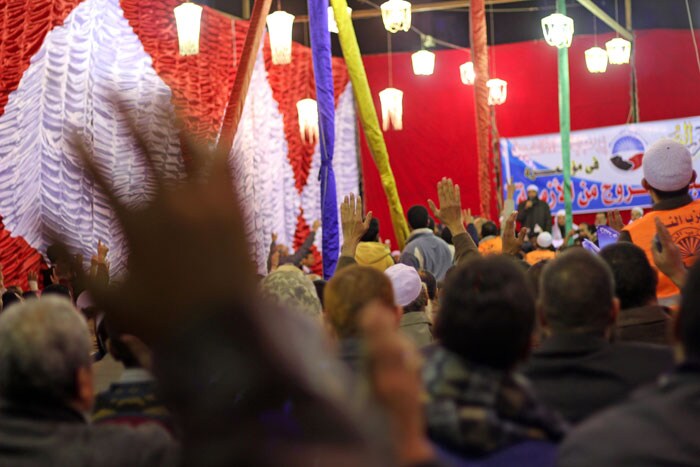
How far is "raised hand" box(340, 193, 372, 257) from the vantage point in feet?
14.2

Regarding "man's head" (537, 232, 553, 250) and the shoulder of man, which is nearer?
the shoulder of man

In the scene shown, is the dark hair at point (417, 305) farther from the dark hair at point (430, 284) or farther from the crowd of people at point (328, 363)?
the dark hair at point (430, 284)

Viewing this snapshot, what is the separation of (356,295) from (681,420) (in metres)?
0.94

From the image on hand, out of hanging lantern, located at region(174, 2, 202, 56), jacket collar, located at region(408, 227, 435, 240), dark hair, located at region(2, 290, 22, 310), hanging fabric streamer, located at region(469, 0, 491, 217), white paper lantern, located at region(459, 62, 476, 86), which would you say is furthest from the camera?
white paper lantern, located at region(459, 62, 476, 86)

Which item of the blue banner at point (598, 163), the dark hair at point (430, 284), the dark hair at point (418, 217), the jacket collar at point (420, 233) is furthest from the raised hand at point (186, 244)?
the blue banner at point (598, 163)

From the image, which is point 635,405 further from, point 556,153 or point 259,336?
point 556,153

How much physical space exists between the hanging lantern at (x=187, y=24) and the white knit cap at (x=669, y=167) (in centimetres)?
664

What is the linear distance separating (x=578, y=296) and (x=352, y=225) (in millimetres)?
2372

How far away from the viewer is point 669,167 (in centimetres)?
357

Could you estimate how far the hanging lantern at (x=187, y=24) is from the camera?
936 centimetres

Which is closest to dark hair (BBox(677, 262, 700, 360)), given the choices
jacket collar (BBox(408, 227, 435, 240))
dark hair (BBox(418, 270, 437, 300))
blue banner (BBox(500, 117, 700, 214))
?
dark hair (BBox(418, 270, 437, 300))

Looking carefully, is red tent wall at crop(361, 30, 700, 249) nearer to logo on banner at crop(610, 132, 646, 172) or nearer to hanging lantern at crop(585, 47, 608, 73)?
logo on banner at crop(610, 132, 646, 172)

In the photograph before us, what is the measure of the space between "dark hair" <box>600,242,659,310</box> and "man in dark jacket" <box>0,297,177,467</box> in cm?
154

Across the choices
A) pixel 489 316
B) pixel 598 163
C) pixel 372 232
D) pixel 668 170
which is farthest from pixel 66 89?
pixel 598 163
